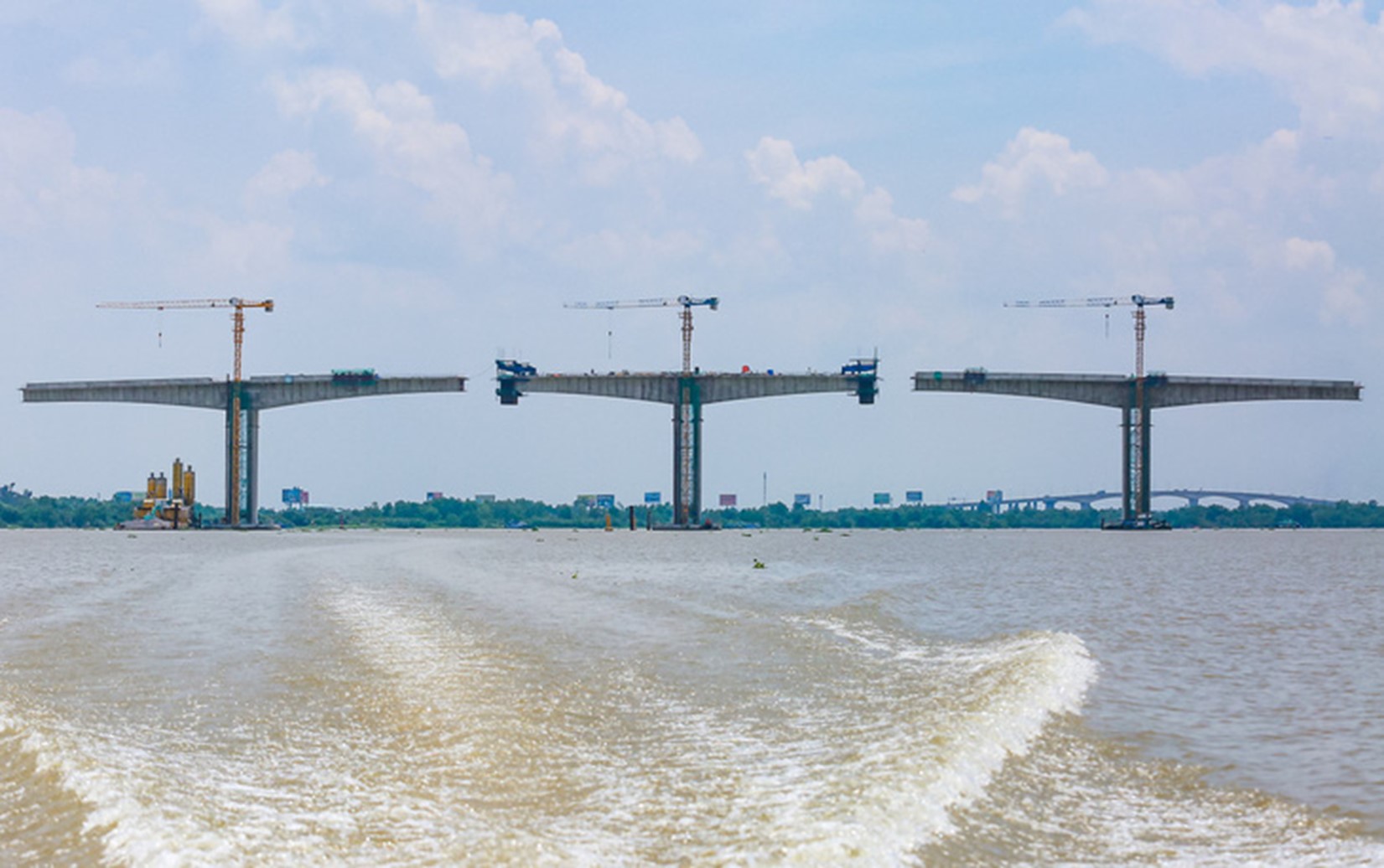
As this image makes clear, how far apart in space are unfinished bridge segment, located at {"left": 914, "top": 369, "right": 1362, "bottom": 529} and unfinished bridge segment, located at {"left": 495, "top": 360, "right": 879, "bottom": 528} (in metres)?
11.1

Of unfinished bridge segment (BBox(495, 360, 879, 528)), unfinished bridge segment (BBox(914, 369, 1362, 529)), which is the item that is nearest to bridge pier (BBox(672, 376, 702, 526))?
unfinished bridge segment (BBox(495, 360, 879, 528))

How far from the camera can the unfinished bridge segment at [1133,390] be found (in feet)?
484

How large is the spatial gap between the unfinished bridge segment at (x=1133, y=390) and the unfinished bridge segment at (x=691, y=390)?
11.1 m

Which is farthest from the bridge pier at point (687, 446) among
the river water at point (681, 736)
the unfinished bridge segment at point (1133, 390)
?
the river water at point (681, 736)

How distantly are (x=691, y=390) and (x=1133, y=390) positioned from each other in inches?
1953

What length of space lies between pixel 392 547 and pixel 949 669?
60.6m

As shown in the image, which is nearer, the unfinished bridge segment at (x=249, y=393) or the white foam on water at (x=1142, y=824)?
the white foam on water at (x=1142, y=824)

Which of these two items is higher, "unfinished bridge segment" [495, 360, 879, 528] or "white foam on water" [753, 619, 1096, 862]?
"unfinished bridge segment" [495, 360, 879, 528]

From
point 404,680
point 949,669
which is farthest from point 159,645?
point 949,669

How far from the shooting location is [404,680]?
57.5ft

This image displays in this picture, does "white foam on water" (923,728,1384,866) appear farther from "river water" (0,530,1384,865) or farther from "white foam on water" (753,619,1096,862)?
"white foam on water" (753,619,1096,862)

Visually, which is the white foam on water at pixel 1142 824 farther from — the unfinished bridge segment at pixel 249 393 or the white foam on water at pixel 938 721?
the unfinished bridge segment at pixel 249 393

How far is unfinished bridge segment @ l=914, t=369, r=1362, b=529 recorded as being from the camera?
14738 centimetres

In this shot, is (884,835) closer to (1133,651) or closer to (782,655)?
(782,655)
